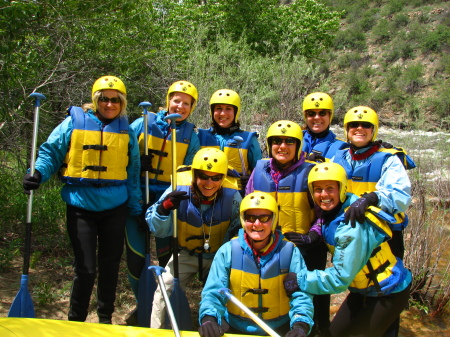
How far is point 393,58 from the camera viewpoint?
31969 millimetres

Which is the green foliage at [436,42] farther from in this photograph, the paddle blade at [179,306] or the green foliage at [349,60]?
the paddle blade at [179,306]

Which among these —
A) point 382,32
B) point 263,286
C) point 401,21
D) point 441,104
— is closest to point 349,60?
point 382,32

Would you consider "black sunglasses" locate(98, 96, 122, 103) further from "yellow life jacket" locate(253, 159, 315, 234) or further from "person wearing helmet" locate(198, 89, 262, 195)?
"yellow life jacket" locate(253, 159, 315, 234)

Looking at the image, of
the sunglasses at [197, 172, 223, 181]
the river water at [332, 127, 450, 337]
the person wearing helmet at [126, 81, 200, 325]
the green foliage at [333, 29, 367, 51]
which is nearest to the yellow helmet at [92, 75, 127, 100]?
the person wearing helmet at [126, 81, 200, 325]

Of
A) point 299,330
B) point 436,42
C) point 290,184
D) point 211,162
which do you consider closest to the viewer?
point 299,330

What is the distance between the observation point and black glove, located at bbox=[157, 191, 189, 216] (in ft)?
9.87

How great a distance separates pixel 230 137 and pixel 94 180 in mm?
1444

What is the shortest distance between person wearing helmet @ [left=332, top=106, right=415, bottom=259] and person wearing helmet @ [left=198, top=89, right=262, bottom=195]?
34.8 inches

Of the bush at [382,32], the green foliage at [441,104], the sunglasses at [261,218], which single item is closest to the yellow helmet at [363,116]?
the sunglasses at [261,218]

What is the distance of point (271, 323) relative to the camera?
277 cm

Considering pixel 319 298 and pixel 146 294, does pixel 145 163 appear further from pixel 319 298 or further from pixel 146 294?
pixel 319 298

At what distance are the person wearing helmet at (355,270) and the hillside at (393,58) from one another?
13801 millimetres

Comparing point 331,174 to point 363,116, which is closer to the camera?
point 331,174

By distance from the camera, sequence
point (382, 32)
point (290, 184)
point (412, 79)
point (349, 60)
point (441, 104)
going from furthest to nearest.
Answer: point (382, 32)
point (349, 60)
point (412, 79)
point (441, 104)
point (290, 184)
